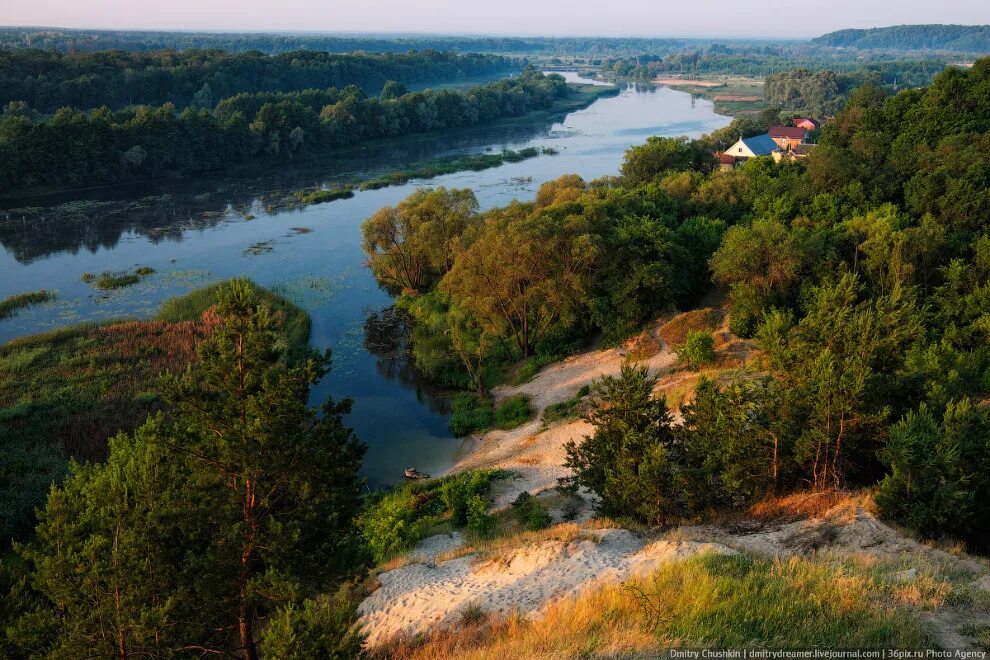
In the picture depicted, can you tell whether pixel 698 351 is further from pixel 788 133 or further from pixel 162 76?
pixel 162 76

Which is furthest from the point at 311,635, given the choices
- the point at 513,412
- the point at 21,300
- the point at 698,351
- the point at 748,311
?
the point at 21,300

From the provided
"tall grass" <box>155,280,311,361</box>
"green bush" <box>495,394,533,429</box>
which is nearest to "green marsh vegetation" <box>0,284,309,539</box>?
"tall grass" <box>155,280,311,361</box>

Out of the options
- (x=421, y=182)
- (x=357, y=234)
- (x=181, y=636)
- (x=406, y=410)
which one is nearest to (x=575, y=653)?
(x=181, y=636)

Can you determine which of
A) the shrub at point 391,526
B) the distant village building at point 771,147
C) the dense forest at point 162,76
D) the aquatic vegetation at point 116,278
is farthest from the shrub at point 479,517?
the dense forest at point 162,76

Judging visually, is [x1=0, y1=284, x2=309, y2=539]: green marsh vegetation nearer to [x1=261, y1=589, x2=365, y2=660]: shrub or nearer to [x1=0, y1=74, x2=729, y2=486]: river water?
[x1=0, y1=74, x2=729, y2=486]: river water

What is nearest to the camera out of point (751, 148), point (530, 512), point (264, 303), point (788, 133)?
point (530, 512)

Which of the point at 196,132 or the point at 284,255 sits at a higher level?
the point at 196,132
